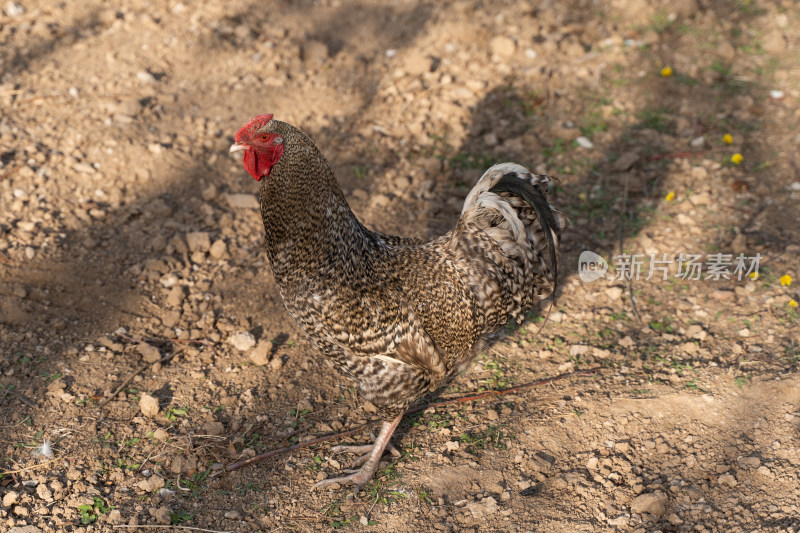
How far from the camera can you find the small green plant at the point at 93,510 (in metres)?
4.04

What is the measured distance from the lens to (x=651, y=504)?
4.15 m

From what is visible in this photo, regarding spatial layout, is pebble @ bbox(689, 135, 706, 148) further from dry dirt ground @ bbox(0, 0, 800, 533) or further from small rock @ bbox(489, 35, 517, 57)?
small rock @ bbox(489, 35, 517, 57)

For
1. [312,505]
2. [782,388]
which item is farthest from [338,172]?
[782,388]

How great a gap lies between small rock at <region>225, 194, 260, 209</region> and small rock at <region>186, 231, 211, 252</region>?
20.7 inches

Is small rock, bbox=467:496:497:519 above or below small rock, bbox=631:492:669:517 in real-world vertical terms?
below

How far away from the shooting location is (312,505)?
14.3 feet

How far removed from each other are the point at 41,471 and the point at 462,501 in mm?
2710

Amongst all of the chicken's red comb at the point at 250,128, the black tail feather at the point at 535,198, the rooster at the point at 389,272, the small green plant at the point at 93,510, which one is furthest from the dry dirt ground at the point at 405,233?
the chicken's red comb at the point at 250,128

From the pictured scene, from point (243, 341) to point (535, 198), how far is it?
2.52 meters

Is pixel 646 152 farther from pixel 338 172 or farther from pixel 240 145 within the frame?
pixel 240 145

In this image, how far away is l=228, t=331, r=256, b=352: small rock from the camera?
5.28 m

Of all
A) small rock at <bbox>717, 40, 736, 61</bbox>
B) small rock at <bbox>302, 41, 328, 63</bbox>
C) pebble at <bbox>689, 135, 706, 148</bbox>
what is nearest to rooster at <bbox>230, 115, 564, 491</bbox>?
pebble at <bbox>689, 135, 706, 148</bbox>

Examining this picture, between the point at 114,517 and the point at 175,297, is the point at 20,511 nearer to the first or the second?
the point at 114,517

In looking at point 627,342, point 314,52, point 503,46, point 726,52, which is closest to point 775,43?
point 726,52
